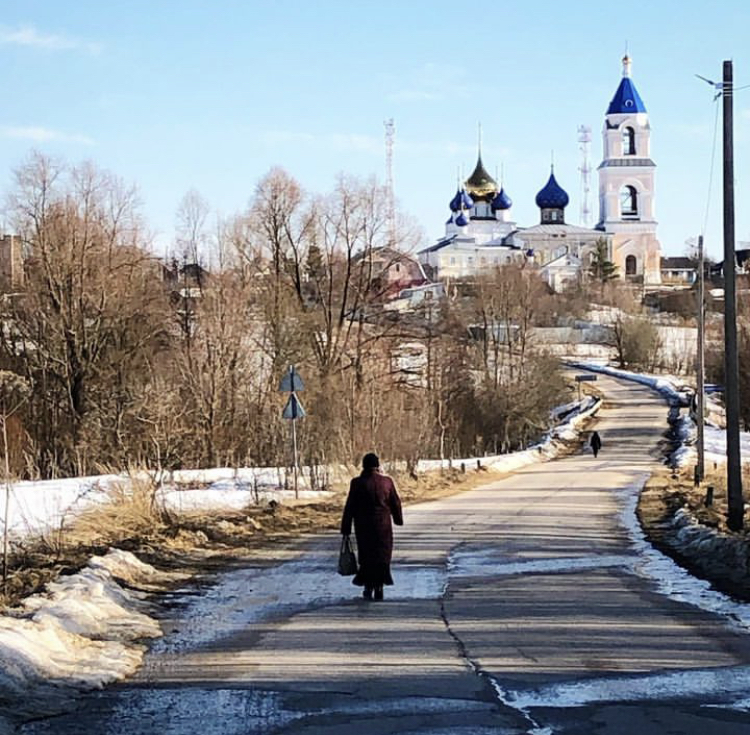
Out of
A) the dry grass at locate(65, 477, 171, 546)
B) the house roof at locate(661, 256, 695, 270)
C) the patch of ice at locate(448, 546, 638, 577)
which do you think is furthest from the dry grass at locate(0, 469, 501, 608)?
the house roof at locate(661, 256, 695, 270)

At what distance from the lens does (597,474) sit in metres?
44.8

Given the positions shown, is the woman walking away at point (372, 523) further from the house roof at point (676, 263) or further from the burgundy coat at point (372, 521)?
the house roof at point (676, 263)

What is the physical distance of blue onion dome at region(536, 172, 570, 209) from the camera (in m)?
159

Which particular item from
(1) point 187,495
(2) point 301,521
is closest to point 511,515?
(2) point 301,521

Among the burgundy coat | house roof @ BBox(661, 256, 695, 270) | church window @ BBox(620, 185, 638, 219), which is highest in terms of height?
church window @ BBox(620, 185, 638, 219)

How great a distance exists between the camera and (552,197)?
521 ft

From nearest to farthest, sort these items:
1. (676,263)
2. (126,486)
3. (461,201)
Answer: (126,486)
(461,201)
(676,263)

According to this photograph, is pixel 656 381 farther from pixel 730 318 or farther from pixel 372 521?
pixel 372 521

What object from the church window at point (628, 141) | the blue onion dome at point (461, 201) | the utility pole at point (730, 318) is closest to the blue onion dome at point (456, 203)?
the blue onion dome at point (461, 201)

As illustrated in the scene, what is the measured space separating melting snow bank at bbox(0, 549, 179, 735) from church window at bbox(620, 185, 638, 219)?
5493 inches

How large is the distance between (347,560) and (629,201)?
139565mm

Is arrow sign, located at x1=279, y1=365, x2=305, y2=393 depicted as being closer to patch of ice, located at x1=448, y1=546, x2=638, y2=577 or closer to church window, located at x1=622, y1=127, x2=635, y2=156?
patch of ice, located at x1=448, y1=546, x2=638, y2=577

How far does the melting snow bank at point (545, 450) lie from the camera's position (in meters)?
44.7

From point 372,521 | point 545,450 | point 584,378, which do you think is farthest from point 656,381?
point 372,521
